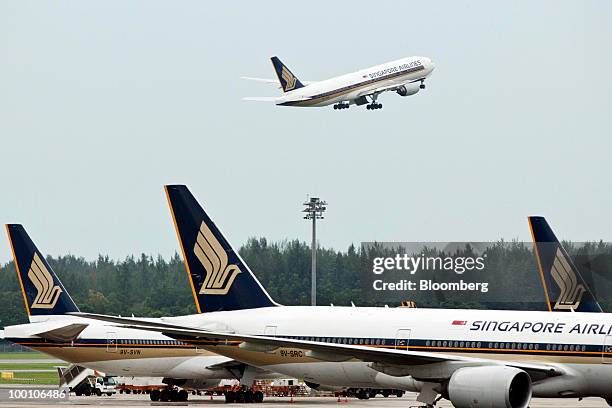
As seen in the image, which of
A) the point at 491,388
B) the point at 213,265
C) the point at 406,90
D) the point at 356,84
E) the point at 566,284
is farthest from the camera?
the point at 406,90

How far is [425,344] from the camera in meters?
39.7

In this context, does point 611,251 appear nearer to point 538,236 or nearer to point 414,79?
point 414,79

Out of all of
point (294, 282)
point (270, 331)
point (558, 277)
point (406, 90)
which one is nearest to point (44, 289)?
point (270, 331)

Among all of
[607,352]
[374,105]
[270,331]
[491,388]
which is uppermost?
[374,105]

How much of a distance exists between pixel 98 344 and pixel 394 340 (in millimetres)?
20298

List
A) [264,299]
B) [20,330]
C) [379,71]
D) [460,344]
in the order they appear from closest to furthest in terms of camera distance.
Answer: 1. [460,344]
2. [264,299]
3. [20,330]
4. [379,71]

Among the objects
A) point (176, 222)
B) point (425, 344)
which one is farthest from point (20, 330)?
point (425, 344)

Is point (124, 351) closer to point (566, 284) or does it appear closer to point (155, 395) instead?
point (155, 395)

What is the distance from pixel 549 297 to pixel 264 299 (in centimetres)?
1441

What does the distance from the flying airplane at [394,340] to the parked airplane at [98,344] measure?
868cm

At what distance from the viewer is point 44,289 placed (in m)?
59.2

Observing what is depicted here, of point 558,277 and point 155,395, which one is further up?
point 558,277

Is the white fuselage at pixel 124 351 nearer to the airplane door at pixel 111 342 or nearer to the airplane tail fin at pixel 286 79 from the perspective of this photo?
the airplane door at pixel 111 342

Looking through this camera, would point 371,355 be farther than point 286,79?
No
